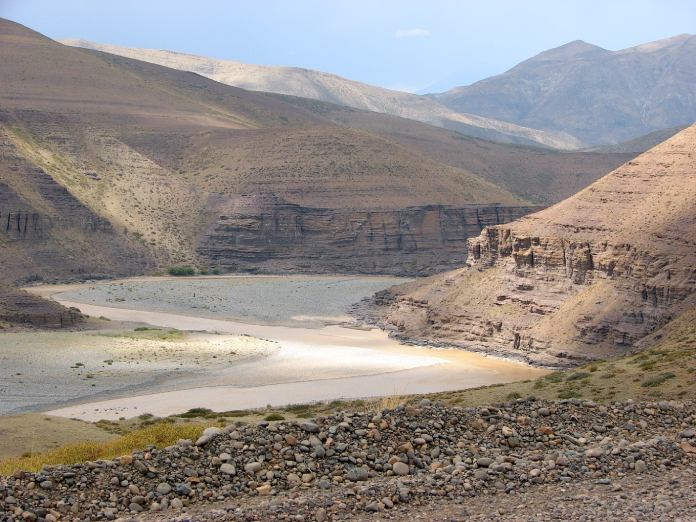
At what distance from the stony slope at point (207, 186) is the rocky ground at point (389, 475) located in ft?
279

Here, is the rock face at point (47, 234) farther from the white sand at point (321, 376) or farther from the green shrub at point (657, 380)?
the green shrub at point (657, 380)

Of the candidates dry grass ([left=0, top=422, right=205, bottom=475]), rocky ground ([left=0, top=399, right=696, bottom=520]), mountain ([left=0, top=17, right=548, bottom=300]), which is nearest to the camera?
rocky ground ([left=0, top=399, right=696, bottom=520])

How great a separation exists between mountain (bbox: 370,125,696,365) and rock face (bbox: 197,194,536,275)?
1938 inches

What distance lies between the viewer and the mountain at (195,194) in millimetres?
113188

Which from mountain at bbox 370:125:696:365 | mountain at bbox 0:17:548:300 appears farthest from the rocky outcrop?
mountain at bbox 0:17:548:300

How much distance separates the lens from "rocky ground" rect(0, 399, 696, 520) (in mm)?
19328

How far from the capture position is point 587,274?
60250 millimetres

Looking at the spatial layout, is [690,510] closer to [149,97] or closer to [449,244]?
[449,244]

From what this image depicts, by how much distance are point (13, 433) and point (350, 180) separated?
98.1 metres

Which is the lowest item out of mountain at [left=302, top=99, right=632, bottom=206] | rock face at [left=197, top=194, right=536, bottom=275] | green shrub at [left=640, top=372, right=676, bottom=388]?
green shrub at [left=640, top=372, right=676, bottom=388]

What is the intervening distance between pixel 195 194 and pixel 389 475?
11324 cm

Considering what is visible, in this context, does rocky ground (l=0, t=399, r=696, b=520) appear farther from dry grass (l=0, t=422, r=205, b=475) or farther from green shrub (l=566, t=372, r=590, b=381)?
green shrub (l=566, t=372, r=590, b=381)

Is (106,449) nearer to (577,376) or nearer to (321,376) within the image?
(577,376)

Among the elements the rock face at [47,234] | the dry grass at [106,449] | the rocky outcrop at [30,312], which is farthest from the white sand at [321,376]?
the rock face at [47,234]
